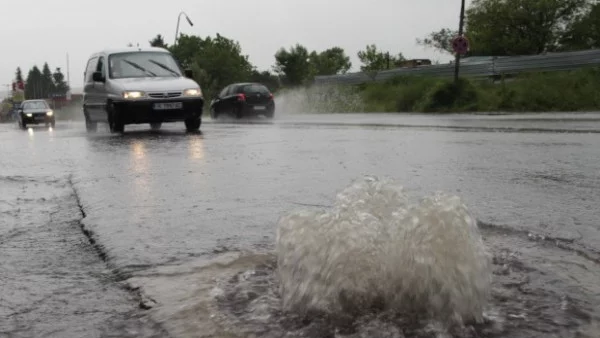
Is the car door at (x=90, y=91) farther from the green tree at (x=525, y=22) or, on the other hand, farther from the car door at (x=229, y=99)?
the green tree at (x=525, y=22)

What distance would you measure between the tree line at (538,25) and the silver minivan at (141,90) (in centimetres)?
5447

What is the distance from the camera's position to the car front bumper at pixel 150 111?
13.9 metres

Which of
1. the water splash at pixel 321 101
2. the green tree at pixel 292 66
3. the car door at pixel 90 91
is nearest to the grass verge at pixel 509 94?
the water splash at pixel 321 101

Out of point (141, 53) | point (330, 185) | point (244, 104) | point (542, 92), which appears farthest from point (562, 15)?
point (330, 185)

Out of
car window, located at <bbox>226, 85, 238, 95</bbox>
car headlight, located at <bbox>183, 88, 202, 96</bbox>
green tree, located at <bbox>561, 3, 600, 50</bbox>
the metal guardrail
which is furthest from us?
green tree, located at <bbox>561, 3, 600, 50</bbox>

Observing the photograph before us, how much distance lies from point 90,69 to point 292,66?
281 feet

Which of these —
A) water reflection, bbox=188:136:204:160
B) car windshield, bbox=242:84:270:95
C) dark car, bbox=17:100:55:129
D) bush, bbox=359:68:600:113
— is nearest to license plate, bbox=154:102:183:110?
water reflection, bbox=188:136:204:160

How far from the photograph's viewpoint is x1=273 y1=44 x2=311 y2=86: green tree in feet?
331

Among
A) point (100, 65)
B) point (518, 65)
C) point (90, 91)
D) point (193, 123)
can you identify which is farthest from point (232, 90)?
point (518, 65)

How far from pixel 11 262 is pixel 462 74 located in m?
32.1

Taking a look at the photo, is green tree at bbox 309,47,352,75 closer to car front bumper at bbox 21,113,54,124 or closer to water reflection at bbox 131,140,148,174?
car front bumper at bbox 21,113,54,124

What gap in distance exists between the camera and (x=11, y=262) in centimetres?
304

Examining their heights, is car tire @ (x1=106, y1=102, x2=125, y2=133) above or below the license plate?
below

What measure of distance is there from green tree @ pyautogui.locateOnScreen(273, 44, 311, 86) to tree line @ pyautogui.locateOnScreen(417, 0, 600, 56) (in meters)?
→ 35.6
